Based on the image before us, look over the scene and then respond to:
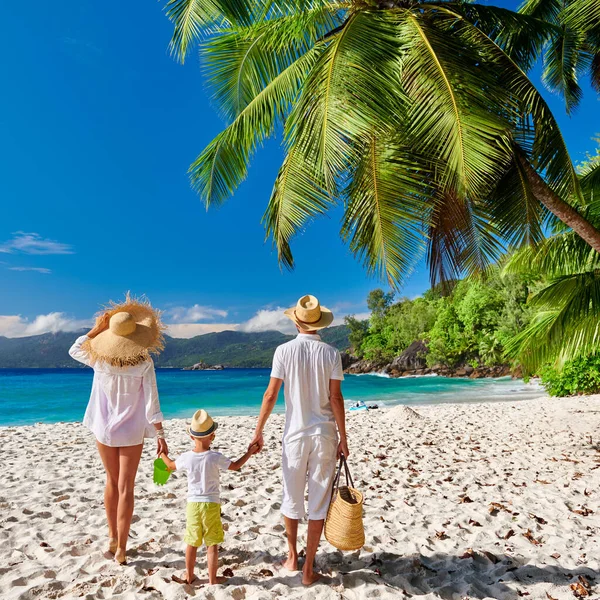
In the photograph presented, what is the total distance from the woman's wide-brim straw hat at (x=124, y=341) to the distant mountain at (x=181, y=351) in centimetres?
11099

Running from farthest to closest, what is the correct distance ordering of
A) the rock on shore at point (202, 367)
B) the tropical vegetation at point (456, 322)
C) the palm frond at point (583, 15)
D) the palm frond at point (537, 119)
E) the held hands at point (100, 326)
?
1. the rock on shore at point (202, 367)
2. the tropical vegetation at point (456, 322)
3. the palm frond at point (583, 15)
4. the palm frond at point (537, 119)
5. the held hands at point (100, 326)

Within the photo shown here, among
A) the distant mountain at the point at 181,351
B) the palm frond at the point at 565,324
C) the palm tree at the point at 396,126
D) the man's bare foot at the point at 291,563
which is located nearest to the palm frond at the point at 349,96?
Result: the palm tree at the point at 396,126

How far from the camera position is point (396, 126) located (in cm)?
555

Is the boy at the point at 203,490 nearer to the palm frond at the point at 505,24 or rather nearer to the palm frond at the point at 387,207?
the palm frond at the point at 387,207

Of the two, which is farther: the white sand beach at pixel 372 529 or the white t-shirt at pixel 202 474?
the white sand beach at pixel 372 529

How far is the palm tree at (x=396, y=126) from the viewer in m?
5.16

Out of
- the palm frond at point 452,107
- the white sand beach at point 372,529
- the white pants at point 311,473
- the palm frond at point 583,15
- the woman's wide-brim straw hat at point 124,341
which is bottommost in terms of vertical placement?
the white sand beach at point 372,529

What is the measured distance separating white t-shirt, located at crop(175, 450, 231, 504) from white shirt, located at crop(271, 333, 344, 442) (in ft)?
1.67

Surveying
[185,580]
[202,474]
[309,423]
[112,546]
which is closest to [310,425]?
[309,423]

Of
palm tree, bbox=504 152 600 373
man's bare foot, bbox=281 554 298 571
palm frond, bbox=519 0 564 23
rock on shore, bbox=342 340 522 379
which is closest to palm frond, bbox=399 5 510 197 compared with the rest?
palm tree, bbox=504 152 600 373

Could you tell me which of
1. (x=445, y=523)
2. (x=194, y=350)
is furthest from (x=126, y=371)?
(x=194, y=350)

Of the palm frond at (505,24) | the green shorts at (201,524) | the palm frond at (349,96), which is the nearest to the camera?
the green shorts at (201,524)

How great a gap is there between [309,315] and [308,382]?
46 centimetres

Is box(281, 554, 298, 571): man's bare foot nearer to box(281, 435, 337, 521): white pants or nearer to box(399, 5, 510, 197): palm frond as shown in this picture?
box(281, 435, 337, 521): white pants
